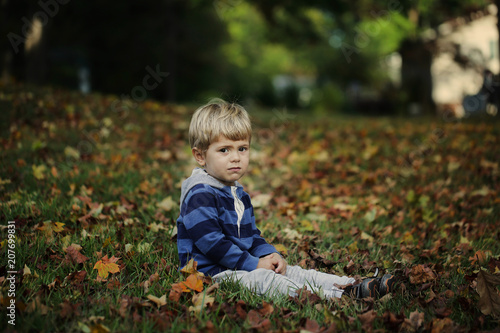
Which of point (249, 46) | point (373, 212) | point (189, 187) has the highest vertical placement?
point (249, 46)

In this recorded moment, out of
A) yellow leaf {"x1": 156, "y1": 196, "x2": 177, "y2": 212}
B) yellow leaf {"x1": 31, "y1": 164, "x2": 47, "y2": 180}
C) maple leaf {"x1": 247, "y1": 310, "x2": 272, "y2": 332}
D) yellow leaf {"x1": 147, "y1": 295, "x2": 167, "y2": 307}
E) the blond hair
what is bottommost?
maple leaf {"x1": 247, "y1": 310, "x2": 272, "y2": 332}

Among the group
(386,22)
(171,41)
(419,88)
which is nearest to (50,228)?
(171,41)

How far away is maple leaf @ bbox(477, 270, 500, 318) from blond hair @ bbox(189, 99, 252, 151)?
147cm

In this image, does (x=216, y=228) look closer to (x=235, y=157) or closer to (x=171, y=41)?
(x=235, y=157)

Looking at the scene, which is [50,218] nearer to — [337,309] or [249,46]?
[337,309]

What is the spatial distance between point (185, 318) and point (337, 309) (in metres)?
0.77

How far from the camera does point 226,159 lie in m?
2.51

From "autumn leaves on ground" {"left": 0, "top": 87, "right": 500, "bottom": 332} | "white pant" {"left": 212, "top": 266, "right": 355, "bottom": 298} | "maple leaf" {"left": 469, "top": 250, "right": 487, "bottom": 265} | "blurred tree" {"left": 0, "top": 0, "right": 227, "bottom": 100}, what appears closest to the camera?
"autumn leaves on ground" {"left": 0, "top": 87, "right": 500, "bottom": 332}

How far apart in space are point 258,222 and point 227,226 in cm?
109

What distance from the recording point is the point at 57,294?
218 centimetres

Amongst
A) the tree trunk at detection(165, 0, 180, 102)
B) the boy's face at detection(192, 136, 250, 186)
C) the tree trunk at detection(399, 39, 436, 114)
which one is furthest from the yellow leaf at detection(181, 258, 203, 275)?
the tree trunk at detection(399, 39, 436, 114)

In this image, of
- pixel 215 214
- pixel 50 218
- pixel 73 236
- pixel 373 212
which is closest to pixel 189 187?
pixel 215 214

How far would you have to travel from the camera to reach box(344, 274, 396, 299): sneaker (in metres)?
2.34

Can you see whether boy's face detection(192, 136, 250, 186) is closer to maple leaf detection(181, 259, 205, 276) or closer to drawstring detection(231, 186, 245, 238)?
drawstring detection(231, 186, 245, 238)
